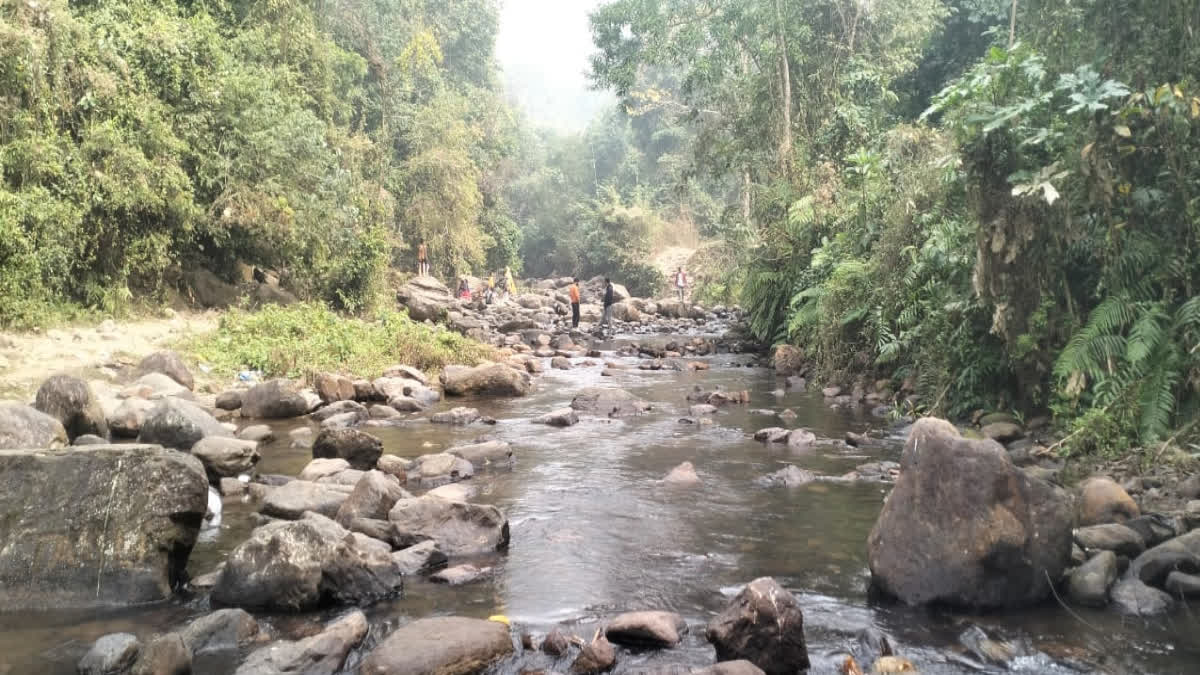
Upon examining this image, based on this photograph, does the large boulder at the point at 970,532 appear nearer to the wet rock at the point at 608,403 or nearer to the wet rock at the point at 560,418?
the wet rock at the point at 560,418

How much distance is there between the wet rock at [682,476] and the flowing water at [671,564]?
109mm

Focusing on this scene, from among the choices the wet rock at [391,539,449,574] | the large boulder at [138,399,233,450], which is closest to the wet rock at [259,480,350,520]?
the wet rock at [391,539,449,574]

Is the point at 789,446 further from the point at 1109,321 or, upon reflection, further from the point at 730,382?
the point at 730,382

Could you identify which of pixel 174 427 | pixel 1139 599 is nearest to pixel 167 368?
pixel 174 427

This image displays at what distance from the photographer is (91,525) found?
5.21 meters

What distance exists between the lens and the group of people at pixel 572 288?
25.3 m

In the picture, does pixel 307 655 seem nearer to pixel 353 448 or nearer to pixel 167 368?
pixel 353 448

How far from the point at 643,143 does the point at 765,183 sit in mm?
33117

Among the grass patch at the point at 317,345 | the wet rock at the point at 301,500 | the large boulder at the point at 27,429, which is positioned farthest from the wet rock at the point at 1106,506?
the grass patch at the point at 317,345

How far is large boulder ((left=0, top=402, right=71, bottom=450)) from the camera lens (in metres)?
7.31

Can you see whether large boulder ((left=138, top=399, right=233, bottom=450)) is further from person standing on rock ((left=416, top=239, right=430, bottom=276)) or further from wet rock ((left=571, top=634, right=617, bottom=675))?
person standing on rock ((left=416, top=239, right=430, bottom=276))

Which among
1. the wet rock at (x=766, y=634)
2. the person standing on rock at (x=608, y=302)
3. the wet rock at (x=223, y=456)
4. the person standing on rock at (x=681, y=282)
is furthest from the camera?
the person standing on rock at (x=681, y=282)

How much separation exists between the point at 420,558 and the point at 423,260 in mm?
24292

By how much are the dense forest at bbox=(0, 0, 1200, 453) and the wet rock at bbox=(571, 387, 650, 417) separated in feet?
11.0
